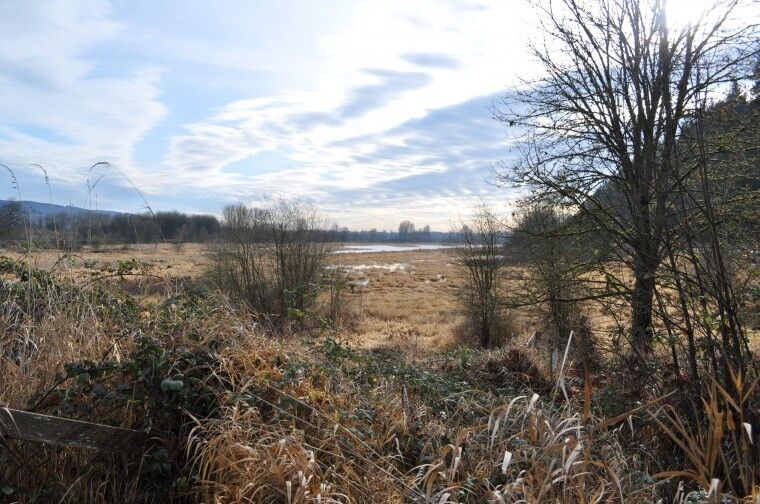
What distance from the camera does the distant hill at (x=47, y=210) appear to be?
182 inches

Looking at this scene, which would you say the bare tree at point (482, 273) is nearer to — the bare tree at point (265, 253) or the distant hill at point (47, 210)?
the bare tree at point (265, 253)

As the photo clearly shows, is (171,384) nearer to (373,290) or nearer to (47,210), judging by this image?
(47,210)

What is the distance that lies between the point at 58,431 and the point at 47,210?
268 cm

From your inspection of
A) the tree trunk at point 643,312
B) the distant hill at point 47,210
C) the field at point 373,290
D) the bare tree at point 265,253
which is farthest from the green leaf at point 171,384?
the bare tree at point 265,253

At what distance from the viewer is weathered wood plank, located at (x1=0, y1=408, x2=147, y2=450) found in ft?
8.68

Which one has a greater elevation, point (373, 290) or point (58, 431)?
point (58, 431)

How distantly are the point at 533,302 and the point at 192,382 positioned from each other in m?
10.4

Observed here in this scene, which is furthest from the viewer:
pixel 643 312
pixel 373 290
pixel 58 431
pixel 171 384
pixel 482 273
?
pixel 373 290

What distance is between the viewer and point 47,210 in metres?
4.75

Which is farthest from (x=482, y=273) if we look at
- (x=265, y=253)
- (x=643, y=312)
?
(x=643, y=312)

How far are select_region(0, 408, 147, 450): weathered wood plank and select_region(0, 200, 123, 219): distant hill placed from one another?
8.12 feet

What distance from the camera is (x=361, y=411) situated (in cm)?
330

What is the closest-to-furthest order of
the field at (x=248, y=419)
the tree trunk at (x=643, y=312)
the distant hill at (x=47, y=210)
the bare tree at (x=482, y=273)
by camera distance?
1. the field at (x=248, y=419)
2. the distant hill at (x=47, y=210)
3. the tree trunk at (x=643, y=312)
4. the bare tree at (x=482, y=273)

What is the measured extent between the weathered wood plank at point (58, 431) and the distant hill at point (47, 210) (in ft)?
8.12
